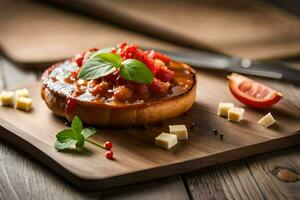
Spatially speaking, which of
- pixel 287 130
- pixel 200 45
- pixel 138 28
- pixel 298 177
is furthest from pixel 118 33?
pixel 298 177

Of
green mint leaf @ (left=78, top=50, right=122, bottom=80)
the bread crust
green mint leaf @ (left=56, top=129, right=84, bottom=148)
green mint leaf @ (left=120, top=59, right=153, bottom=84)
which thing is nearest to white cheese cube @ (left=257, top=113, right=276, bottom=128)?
the bread crust

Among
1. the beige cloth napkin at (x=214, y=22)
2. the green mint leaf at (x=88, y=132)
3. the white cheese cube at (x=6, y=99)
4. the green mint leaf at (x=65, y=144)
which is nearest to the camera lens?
the green mint leaf at (x=65, y=144)

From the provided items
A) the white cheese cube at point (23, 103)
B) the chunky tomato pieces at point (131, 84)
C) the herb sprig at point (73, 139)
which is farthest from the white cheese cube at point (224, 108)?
the white cheese cube at point (23, 103)

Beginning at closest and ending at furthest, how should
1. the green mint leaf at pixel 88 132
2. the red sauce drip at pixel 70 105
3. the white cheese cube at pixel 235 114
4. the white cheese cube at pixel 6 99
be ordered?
the green mint leaf at pixel 88 132, the red sauce drip at pixel 70 105, the white cheese cube at pixel 235 114, the white cheese cube at pixel 6 99

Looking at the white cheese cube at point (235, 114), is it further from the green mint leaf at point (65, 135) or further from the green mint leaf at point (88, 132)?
the green mint leaf at point (65, 135)

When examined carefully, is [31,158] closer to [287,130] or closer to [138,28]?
[287,130]

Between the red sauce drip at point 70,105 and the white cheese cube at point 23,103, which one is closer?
the red sauce drip at point 70,105
